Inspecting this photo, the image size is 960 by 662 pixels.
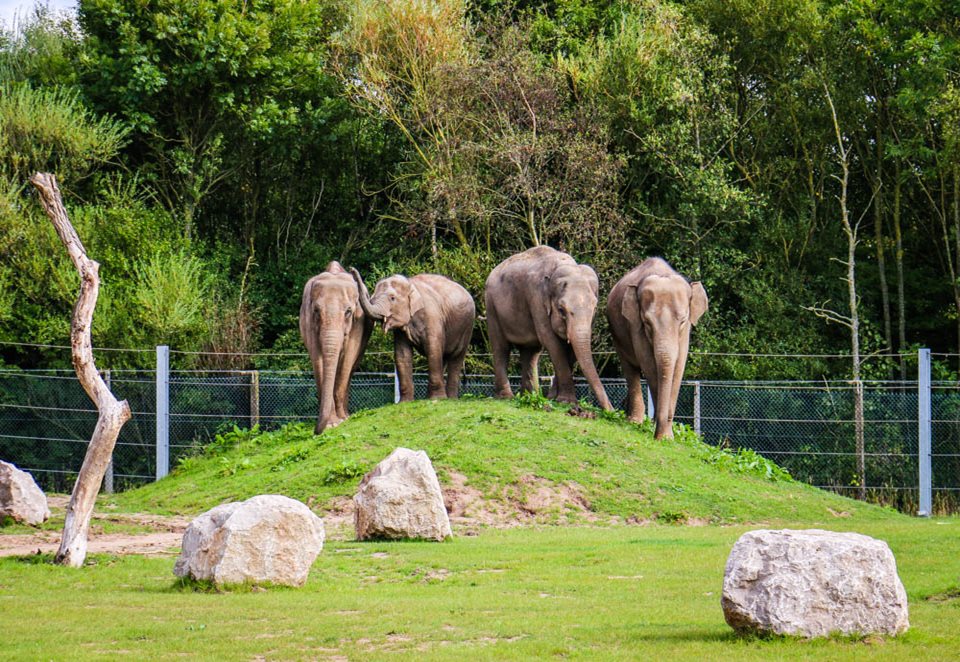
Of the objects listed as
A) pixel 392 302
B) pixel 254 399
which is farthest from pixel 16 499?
pixel 254 399

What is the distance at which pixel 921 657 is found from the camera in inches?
328

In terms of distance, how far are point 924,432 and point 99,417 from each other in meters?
12.7

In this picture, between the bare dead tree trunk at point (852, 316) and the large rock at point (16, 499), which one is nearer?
the large rock at point (16, 499)

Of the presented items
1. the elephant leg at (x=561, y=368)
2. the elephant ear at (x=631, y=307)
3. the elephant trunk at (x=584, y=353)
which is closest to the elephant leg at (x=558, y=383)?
the elephant leg at (x=561, y=368)

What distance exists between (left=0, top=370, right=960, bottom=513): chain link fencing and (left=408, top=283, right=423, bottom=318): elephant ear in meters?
3.04

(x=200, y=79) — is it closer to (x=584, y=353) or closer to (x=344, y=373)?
(x=344, y=373)

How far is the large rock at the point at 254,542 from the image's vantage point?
11.2 m

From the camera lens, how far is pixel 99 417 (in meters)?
13.4

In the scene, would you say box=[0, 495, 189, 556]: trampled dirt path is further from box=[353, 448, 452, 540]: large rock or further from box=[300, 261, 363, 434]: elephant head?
box=[300, 261, 363, 434]: elephant head

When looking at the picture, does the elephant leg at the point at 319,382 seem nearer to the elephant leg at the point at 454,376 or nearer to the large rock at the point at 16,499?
the elephant leg at the point at 454,376

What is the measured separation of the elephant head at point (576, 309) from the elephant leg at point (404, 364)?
2876mm

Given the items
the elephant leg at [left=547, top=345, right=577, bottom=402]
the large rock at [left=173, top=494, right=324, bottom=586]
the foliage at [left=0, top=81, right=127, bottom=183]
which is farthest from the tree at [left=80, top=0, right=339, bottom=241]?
the large rock at [left=173, top=494, right=324, bottom=586]

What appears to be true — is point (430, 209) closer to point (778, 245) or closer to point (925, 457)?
point (778, 245)

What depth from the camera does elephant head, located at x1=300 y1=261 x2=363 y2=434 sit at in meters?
21.8
